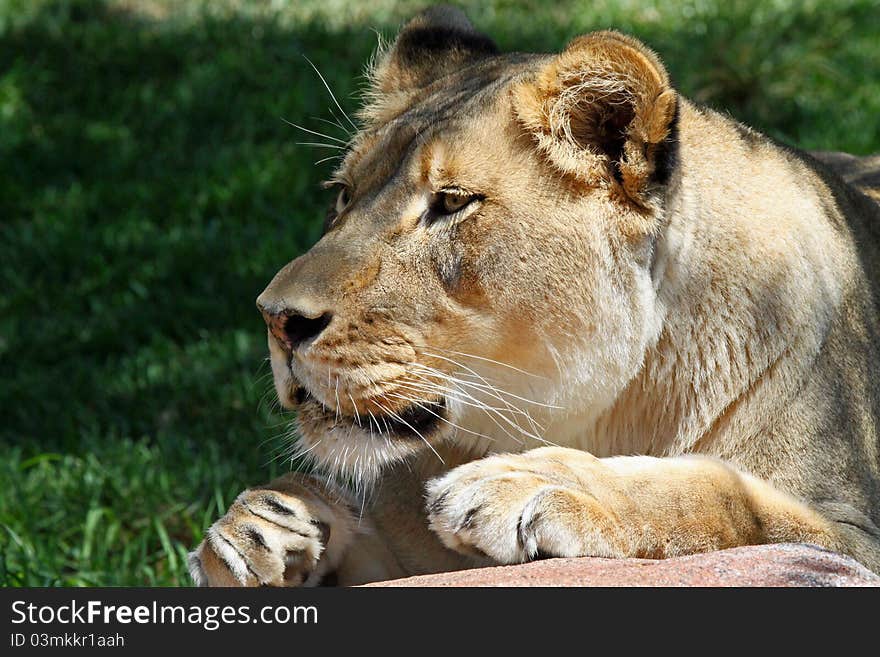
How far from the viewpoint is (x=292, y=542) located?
2949 millimetres

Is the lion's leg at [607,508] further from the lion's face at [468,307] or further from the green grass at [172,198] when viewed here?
the green grass at [172,198]

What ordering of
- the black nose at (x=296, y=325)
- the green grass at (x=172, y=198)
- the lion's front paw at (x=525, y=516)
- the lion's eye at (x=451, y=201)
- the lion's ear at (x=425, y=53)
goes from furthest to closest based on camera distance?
the green grass at (x=172, y=198) < the lion's ear at (x=425, y=53) < the lion's eye at (x=451, y=201) < the black nose at (x=296, y=325) < the lion's front paw at (x=525, y=516)

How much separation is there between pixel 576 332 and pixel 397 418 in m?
0.45

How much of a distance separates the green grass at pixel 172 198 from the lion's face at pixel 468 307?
4.85 ft

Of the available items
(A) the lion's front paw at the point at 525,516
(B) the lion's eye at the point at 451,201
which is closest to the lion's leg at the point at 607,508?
(A) the lion's front paw at the point at 525,516

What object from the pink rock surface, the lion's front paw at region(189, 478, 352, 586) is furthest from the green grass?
the pink rock surface

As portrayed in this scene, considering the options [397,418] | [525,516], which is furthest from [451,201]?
Result: [525,516]

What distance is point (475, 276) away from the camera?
9.44 ft

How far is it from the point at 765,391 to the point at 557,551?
0.75 meters

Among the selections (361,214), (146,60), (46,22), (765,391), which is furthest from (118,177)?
(765,391)

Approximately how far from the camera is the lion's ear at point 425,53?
3697 millimetres

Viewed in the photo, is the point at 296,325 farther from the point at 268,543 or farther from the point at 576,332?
the point at 576,332

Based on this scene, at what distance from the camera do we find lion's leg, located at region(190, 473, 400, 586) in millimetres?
2893
